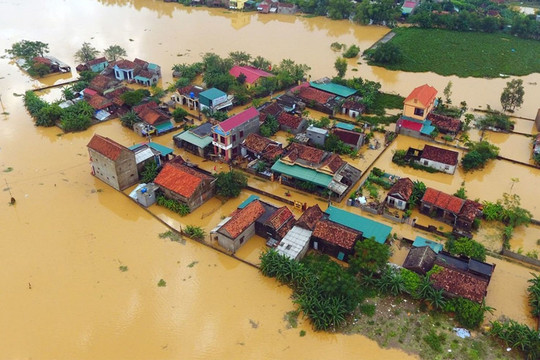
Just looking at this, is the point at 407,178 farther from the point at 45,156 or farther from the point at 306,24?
the point at 306,24

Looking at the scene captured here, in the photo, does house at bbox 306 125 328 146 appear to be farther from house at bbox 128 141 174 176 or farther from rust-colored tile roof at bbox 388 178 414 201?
house at bbox 128 141 174 176

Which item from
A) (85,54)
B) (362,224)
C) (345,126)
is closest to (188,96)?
(345,126)

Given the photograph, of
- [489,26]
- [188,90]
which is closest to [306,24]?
[489,26]

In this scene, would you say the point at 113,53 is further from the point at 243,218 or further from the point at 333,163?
the point at 243,218

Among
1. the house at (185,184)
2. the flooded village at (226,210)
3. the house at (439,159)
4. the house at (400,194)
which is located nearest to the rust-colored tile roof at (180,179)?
the house at (185,184)

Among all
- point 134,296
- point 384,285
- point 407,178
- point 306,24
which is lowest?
point 134,296

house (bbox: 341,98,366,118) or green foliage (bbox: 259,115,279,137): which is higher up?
house (bbox: 341,98,366,118)

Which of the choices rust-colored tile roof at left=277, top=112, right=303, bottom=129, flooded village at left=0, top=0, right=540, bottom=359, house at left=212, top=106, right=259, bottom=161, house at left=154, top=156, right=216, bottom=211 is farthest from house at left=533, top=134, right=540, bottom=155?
house at left=154, top=156, right=216, bottom=211
